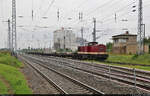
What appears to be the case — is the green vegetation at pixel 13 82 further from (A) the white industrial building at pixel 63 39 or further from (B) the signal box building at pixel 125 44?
(A) the white industrial building at pixel 63 39

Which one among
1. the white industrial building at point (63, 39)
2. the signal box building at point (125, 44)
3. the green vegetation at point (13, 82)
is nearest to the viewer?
the green vegetation at point (13, 82)

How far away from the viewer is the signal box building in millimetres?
70906

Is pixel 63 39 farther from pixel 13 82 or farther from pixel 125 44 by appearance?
pixel 13 82

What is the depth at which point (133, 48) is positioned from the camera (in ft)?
233

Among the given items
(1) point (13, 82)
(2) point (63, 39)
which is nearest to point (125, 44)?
(2) point (63, 39)

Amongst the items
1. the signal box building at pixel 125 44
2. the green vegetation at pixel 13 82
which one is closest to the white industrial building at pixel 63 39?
the signal box building at pixel 125 44

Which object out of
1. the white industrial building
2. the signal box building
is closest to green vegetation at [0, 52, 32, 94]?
the signal box building

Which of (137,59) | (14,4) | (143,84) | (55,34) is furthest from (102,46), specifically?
(55,34)

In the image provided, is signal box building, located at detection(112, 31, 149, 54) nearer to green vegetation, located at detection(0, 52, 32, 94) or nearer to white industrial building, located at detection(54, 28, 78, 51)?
white industrial building, located at detection(54, 28, 78, 51)

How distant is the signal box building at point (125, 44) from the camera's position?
70906 millimetres

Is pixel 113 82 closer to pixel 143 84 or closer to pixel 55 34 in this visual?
pixel 143 84

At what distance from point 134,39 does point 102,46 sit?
3563 centimetres

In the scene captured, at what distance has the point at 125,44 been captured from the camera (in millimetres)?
73875

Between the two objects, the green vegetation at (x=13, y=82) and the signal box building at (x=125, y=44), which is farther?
the signal box building at (x=125, y=44)
